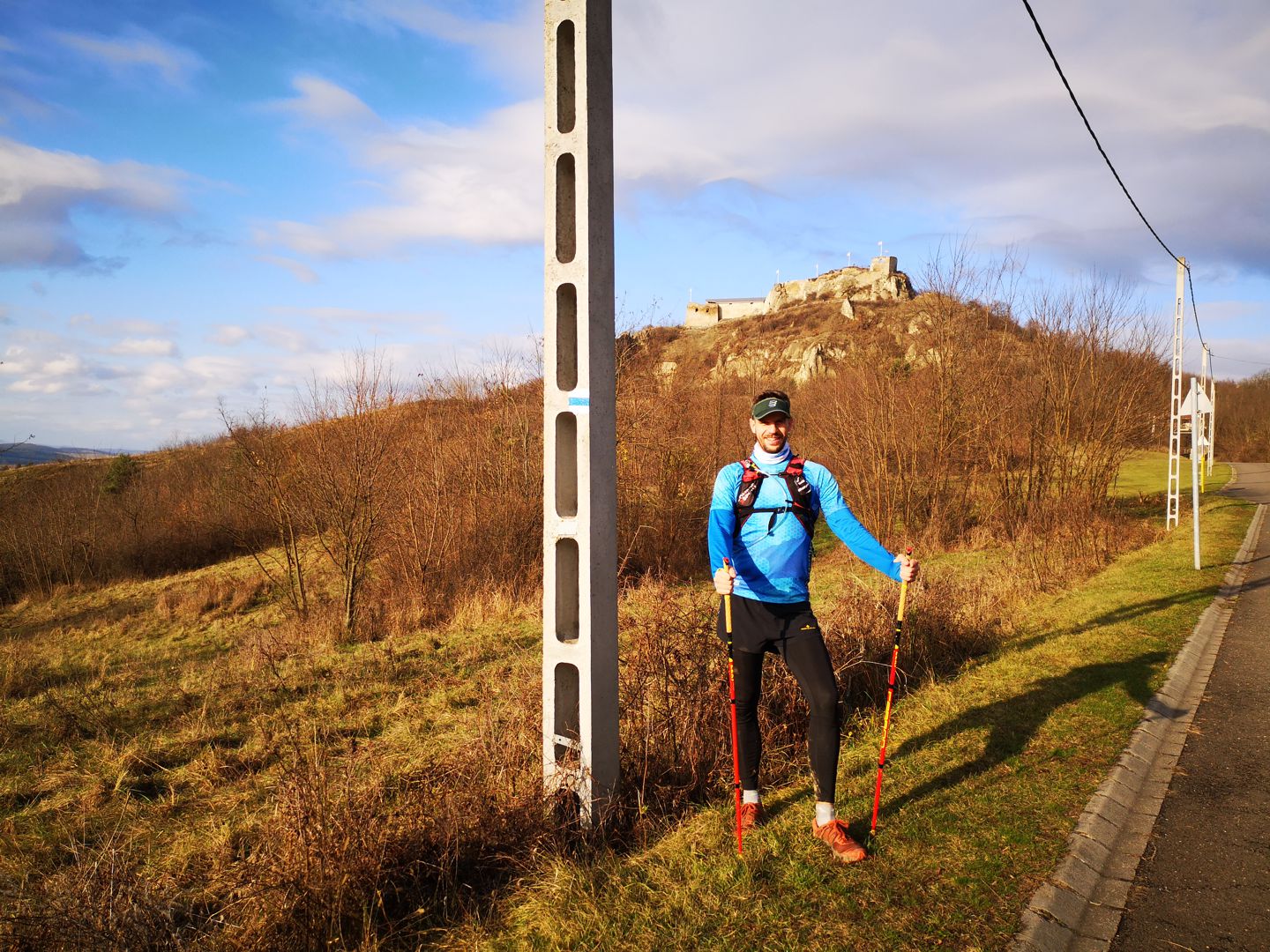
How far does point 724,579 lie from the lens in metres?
3.97

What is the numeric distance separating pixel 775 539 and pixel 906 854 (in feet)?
5.82

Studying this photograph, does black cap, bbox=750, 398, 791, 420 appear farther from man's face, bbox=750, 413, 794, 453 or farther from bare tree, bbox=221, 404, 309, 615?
bare tree, bbox=221, 404, 309, 615

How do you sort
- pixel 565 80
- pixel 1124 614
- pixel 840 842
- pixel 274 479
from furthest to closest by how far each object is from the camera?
pixel 274 479
pixel 1124 614
pixel 565 80
pixel 840 842

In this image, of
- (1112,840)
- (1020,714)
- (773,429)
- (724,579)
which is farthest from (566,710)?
(1020,714)

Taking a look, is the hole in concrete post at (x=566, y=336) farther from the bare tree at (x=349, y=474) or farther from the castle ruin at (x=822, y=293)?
the castle ruin at (x=822, y=293)

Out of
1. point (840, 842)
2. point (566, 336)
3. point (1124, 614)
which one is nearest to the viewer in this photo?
point (840, 842)

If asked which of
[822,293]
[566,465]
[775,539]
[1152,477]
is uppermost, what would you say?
[822,293]

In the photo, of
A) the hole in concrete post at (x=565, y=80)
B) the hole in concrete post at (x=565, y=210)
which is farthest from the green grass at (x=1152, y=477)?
the hole in concrete post at (x=565, y=80)

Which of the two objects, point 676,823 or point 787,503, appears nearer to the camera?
point 787,503

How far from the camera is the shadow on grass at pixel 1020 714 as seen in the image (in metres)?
5.01

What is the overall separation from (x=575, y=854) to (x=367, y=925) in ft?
3.56

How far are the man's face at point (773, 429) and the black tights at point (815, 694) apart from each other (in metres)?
1.07

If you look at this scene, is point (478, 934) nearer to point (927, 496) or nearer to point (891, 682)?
point (891, 682)

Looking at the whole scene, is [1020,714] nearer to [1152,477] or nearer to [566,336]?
[566,336]
